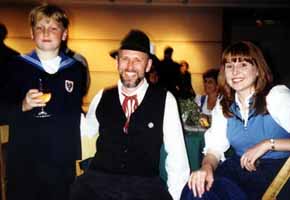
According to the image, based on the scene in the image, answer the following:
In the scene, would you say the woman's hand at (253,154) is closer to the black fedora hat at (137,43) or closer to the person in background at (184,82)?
the black fedora hat at (137,43)

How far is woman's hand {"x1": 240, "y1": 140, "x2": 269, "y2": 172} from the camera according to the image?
6.55 ft

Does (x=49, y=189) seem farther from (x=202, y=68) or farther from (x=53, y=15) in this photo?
(x=202, y=68)

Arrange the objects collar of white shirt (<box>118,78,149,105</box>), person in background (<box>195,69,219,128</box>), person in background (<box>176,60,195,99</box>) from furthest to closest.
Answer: person in background (<box>176,60,195,99</box>) → person in background (<box>195,69,219,128</box>) → collar of white shirt (<box>118,78,149,105</box>)

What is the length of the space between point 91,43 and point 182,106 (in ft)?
12.4

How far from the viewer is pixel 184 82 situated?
6160 millimetres

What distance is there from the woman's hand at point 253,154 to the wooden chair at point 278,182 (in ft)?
0.36

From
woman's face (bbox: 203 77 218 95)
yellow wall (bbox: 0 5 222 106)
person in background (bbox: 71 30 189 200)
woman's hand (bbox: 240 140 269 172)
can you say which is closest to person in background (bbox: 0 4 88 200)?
person in background (bbox: 71 30 189 200)

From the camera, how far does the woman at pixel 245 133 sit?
200 centimetres

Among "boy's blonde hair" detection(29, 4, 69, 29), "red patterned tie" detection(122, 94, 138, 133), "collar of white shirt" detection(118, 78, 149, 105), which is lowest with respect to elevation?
"red patterned tie" detection(122, 94, 138, 133)

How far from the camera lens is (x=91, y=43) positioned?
23.1ft

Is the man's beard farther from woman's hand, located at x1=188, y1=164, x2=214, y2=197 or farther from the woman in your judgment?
woman's hand, located at x1=188, y1=164, x2=214, y2=197

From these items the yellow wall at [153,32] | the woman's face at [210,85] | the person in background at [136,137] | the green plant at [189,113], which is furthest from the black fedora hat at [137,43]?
the yellow wall at [153,32]

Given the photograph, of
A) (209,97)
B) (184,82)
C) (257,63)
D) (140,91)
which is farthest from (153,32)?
(257,63)

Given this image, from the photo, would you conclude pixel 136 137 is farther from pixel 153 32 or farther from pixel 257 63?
pixel 153 32
